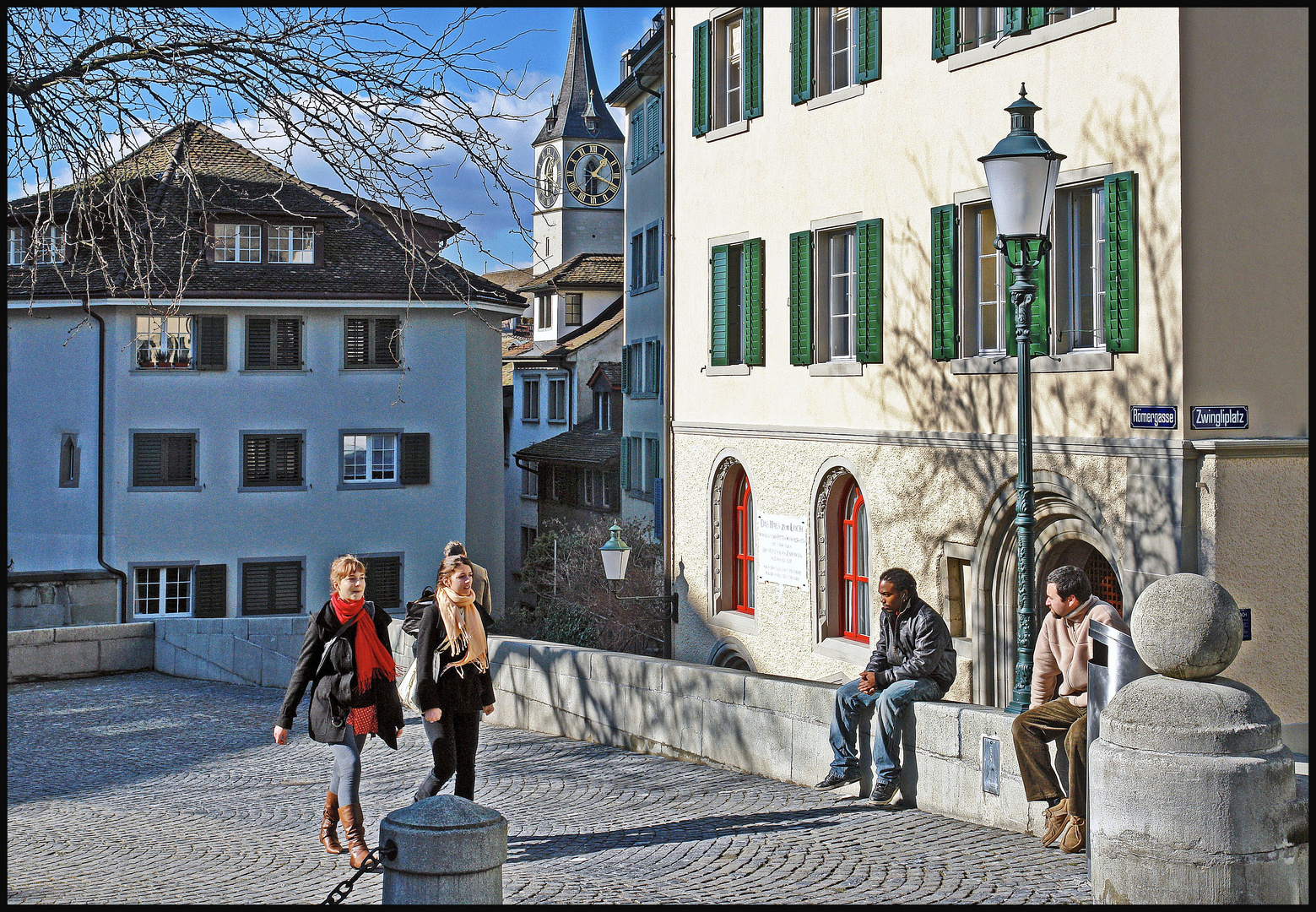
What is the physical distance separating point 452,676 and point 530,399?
4792 cm

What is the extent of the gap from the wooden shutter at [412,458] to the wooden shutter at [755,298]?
18.8 metres

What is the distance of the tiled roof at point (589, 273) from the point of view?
53062 millimetres

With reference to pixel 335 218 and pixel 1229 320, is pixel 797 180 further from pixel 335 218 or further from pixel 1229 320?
pixel 335 218

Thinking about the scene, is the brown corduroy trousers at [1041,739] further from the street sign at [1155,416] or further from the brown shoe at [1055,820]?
the street sign at [1155,416]

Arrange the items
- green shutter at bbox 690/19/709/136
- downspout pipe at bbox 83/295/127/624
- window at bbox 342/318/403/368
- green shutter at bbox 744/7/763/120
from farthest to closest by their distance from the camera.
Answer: window at bbox 342/318/403/368
downspout pipe at bbox 83/295/127/624
green shutter at bbox 690/19/709/136
green shutter at bbox 744/7/763/120

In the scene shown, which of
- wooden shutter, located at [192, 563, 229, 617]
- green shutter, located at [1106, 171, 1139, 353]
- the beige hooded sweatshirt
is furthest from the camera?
wooden shutter, located at [192, 563, 229, 617]

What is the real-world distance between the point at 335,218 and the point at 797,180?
71.1 feet

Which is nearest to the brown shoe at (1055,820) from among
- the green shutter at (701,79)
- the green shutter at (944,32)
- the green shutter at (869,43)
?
the green shutter at (944,32)

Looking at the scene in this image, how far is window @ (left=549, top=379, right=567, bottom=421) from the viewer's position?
51.7 m

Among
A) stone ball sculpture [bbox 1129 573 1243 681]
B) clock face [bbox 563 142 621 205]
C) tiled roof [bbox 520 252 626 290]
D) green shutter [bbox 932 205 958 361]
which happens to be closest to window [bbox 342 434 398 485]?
tiled roof [bbox 520 252 626 290]

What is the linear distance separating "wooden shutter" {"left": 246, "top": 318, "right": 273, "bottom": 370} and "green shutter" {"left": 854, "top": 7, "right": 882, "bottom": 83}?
2233 cm

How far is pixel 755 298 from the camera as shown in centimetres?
1950

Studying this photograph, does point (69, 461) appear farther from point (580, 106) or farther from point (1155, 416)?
point (580, 106)

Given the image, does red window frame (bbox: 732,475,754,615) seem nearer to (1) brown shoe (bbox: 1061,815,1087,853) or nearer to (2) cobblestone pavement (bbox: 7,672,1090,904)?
(2) cobblestone pavement (bbox: 7,672,1090,904)
